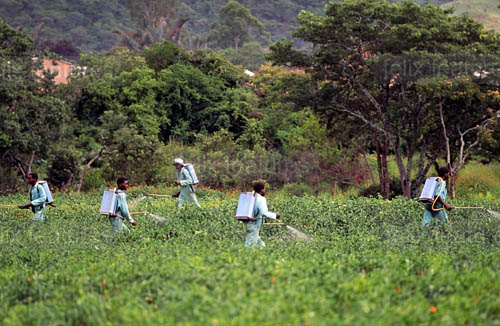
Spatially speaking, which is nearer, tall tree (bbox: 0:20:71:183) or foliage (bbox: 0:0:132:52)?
tall tree (bbox: 0:20:71:183)

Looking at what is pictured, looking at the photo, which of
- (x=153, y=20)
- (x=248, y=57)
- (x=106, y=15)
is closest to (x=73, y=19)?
(x=106, y=15)

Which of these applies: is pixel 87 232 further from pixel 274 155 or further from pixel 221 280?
pixel 274 155

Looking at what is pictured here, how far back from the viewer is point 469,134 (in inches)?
1048

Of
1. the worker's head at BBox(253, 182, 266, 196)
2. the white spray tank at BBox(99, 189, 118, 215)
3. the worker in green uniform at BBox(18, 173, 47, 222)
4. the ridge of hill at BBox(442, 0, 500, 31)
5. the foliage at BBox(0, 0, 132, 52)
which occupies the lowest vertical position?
the worker in green uniform at BBox(18, 173, 47, 222)

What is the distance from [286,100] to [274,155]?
7518mm

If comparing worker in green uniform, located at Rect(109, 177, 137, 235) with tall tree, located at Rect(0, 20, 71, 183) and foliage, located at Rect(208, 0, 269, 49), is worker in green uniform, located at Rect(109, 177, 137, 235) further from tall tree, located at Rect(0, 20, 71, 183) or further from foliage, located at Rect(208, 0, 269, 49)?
foliage, located at Rect(208, 0, 269, 49)

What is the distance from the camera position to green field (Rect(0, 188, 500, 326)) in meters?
6.87

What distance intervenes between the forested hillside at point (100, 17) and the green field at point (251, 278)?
5995 cm

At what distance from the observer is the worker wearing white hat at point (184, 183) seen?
17359 millimetres

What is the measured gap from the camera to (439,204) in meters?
14.5

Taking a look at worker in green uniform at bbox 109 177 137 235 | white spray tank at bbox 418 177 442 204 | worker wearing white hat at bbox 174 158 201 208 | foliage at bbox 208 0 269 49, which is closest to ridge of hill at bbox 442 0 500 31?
foliage at bbox 208 0 269 49

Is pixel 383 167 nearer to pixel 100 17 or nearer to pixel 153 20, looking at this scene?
pixel 153 20

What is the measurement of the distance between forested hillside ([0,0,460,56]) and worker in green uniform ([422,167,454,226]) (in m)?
58.4

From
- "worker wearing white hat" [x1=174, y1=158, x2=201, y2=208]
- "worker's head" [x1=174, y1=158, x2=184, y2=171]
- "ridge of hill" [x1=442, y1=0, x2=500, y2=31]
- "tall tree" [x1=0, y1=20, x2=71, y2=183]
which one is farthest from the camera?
"ridge of hill" [x1=442, y1=0, x2=500, y2=31]
